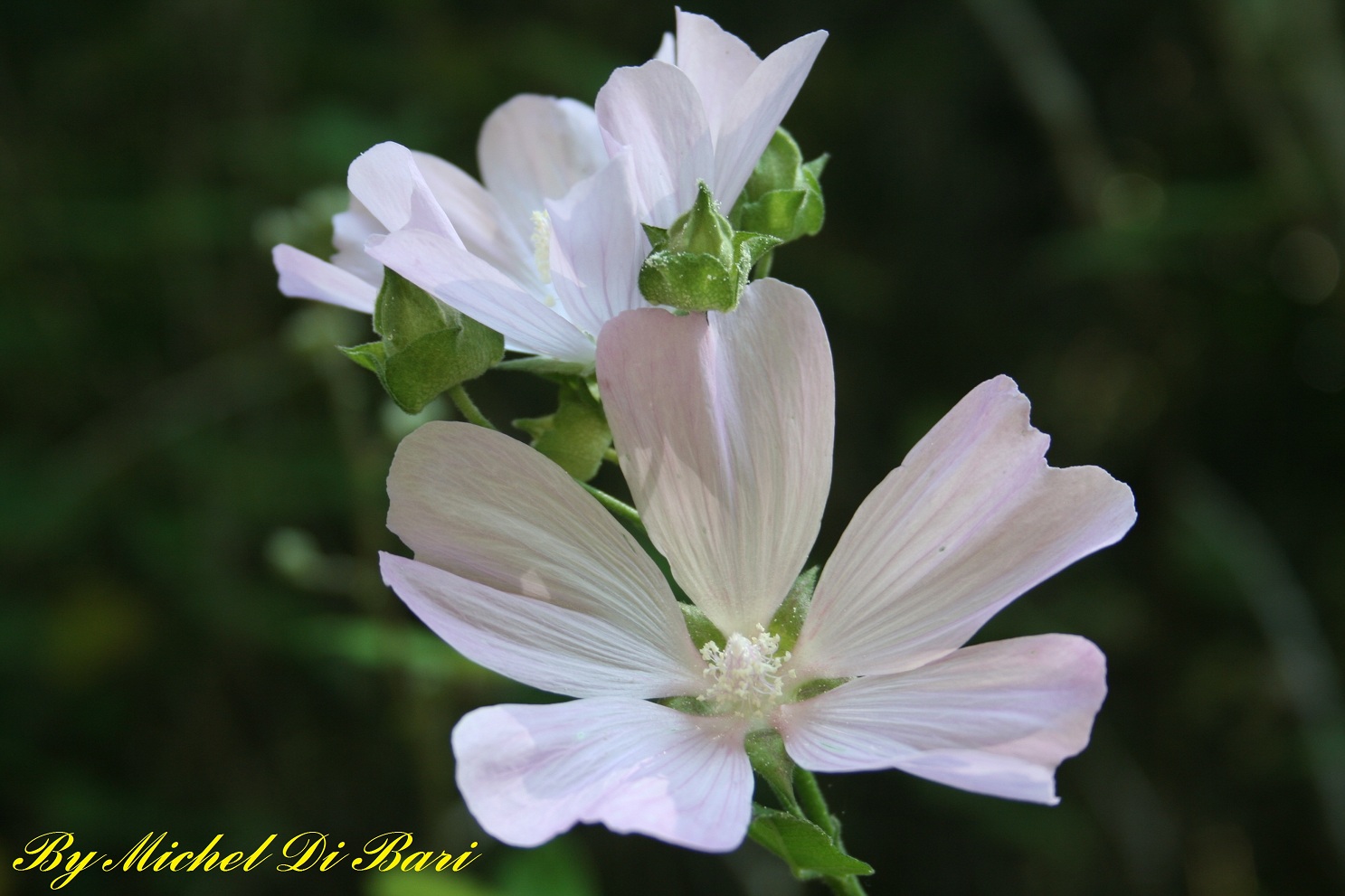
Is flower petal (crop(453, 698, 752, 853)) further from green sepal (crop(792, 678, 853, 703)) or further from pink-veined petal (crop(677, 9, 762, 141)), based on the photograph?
pink-veined petal (crop(677, 9, 762, 141))

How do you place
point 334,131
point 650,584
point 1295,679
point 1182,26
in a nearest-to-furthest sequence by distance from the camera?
point 650,584 → point 1295,679 → point 334,131 → point 1182,26

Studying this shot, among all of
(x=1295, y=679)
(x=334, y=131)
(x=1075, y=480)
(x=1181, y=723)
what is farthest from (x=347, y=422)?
(x=1181, y=723)

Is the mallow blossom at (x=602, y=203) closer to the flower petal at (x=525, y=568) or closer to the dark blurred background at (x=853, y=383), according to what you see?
the flower petal at (x=525, y=568)

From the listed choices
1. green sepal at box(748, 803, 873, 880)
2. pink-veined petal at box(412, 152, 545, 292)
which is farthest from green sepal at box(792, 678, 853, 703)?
pink-veined petal at box(412, 152, 545, 292)

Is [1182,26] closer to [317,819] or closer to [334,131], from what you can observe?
[334,131]

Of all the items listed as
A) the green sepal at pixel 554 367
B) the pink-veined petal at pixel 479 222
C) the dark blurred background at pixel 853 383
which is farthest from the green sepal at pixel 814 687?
the dark blurred background at pixel 853 383
